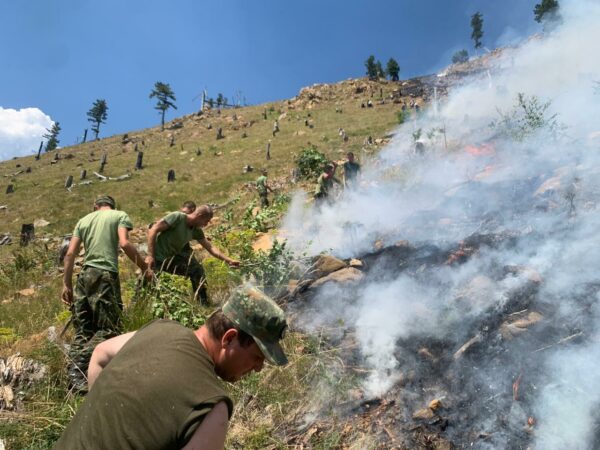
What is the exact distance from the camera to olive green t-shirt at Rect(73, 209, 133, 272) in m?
3.61

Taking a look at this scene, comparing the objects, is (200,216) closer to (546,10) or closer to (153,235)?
(153,235)

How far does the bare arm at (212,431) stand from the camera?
1.09m

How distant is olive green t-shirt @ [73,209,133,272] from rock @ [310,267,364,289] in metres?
2.42

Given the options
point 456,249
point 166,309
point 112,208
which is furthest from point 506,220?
point 112,208

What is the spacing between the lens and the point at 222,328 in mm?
1449

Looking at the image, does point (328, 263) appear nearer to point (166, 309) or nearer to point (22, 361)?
point (166, 309)

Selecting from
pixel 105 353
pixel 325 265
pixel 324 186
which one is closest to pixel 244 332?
pixel 105 353

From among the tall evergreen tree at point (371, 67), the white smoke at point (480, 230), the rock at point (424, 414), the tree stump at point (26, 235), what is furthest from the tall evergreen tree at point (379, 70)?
the rock at point (424, 414)

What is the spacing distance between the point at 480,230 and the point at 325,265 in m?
2.24

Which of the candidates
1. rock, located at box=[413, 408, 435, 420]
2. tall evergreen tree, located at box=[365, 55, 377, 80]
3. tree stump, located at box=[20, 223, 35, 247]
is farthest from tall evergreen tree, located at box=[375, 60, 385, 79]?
rock, located at box=[413, 408, 435, 420]

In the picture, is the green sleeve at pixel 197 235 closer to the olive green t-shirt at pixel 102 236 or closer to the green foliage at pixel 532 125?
the olive green t-shirt at pixel 102 236

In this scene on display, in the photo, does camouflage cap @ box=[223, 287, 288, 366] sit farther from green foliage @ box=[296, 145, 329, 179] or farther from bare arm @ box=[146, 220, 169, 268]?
green foliage @ box=[296, 145, 329, 179]

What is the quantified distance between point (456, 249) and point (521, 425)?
275 centimetres

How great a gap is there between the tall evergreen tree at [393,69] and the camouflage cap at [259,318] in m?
48.9
